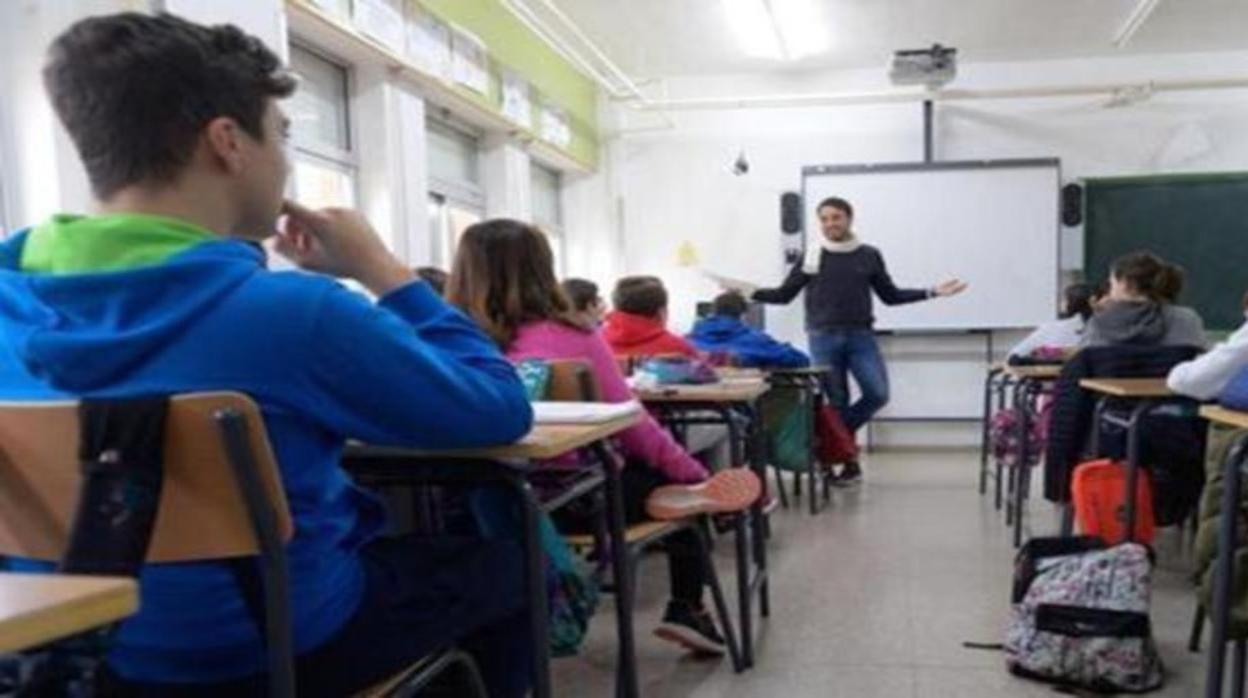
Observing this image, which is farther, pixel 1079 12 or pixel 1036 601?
pixel 1079 12

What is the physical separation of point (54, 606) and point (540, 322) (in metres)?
1.63

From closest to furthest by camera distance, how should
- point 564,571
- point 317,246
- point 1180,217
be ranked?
1. point 317,246
2. point 564,571
3. point 1180,217

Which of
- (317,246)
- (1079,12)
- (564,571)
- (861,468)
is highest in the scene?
(1079,12)

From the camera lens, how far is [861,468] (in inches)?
223

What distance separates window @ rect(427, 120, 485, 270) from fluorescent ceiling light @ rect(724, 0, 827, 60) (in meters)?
1.64

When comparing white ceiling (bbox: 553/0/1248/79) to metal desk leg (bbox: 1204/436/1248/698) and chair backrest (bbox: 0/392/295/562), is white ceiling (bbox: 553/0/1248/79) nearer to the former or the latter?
metal desk leg (bbox: 1204/436/1248/698)

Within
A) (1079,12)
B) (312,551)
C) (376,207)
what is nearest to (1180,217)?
(1079,12)

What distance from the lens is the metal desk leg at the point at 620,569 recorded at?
5.52ft

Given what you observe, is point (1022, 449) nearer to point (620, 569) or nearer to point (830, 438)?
point (830, 438)

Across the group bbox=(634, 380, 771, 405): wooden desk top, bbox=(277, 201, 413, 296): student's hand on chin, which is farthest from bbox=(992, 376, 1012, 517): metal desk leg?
bbox=(277, 201, 413, 296): student's hand on chin

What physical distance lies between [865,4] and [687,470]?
3.94m

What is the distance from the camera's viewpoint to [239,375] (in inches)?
35.2

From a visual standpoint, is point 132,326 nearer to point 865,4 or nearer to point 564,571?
point 564,571

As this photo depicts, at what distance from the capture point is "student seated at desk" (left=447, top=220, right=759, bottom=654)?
80.5 inches
